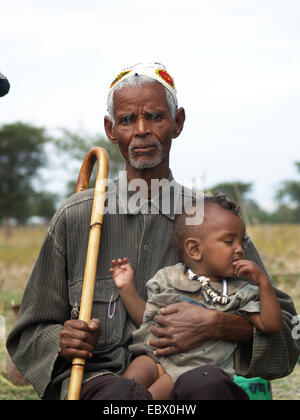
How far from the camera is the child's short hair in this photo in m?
2.89

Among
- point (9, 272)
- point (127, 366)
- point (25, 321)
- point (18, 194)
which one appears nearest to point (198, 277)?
point (127, 366)

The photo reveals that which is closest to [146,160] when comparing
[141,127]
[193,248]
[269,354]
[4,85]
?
[141,127]

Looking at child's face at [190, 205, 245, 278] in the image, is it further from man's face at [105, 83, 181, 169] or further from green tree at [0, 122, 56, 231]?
green tree at [0, 122, 56, 231]

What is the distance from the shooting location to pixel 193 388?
95.7 inches

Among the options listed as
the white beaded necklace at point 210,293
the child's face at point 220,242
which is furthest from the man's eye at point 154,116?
the white beaded necklace at point 210,293

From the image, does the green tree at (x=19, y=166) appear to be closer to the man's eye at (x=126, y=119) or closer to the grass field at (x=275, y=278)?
the grass field at (x=275, y=278)

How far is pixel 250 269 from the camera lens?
2.60 meters

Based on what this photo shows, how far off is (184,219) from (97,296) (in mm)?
556

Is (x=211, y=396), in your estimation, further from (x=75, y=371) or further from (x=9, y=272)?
(x=9, y=272)

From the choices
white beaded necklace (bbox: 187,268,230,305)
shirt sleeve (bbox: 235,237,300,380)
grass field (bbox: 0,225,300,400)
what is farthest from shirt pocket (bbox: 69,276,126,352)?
grass field (bbox: 0,225,300,400)

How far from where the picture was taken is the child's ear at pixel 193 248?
2834mm

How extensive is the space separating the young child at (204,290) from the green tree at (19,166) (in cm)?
3231

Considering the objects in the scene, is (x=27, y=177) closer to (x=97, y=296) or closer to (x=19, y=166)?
(x=19, y=166)

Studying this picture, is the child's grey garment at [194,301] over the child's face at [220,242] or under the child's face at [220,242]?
under
